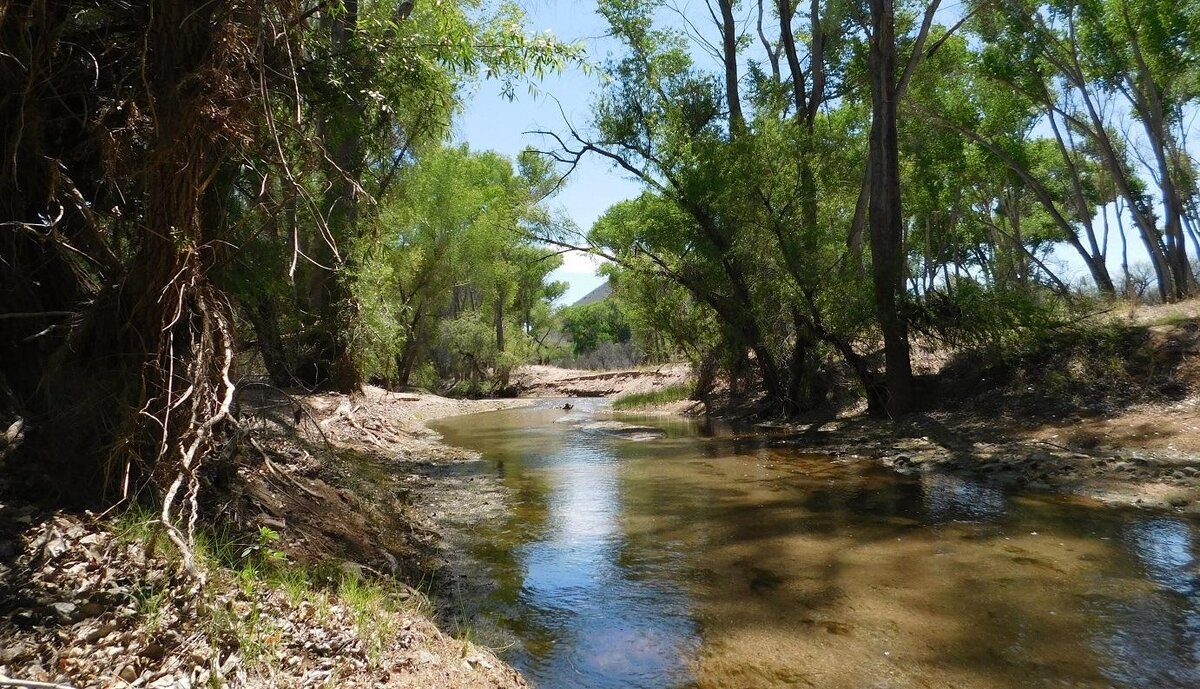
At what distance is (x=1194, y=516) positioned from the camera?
6414mm

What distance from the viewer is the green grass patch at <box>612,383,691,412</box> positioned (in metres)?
22.8

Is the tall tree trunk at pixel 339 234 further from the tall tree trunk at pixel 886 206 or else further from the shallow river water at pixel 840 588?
the tall tree trunk at pixel 886 206

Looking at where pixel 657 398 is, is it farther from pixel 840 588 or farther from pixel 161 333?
pixel 161 333

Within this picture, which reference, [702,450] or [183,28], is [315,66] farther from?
[702,450]

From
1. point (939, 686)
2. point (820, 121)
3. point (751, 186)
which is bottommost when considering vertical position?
point (939, 686)

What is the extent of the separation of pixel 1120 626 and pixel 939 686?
4.89 ft

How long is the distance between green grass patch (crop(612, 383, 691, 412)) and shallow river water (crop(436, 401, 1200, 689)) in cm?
1377

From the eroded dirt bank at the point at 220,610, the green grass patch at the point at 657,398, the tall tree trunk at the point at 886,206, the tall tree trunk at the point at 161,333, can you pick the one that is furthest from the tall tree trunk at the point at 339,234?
the green grass patch at the point at 657,398

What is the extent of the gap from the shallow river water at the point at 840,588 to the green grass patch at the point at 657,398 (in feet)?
45.2

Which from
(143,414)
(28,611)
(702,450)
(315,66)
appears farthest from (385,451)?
(28,611)

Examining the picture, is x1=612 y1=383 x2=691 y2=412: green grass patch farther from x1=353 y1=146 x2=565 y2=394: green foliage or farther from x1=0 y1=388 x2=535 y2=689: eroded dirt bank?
x1=0 y1=388 x2=535 y2=689: eroded dirt bank

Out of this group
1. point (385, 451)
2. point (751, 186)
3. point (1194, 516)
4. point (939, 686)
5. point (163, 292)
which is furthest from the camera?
point (751, 186)

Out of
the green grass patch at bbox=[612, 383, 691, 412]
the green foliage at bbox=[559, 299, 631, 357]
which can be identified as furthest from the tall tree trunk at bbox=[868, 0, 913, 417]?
the green foliage at bbox=[559, 299, 631, 357]

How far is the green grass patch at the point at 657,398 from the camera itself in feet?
74.7
